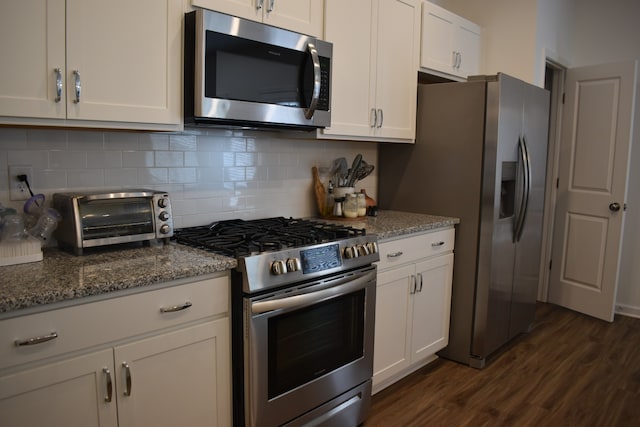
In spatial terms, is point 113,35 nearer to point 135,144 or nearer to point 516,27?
point 135,144

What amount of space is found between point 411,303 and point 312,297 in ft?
3.19

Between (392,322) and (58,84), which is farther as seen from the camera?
(392,322)

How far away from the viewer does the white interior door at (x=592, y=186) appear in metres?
3.83

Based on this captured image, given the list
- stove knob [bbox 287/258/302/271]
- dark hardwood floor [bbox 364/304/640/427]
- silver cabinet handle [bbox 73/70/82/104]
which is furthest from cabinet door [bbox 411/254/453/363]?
silver cabinet handle [bbox 73/70/82/104]

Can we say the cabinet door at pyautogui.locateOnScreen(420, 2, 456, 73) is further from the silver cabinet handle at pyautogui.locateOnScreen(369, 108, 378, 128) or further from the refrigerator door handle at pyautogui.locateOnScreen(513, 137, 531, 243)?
the refrigerator door handle at pyautogui.locateOnScreen(513, 137, 531, 243)

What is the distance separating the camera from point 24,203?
1.82m

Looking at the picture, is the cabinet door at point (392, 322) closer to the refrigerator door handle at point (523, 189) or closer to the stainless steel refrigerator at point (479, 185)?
the stainless steel refrigerator at point (479, 185)

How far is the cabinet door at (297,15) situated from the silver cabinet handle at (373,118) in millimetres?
569

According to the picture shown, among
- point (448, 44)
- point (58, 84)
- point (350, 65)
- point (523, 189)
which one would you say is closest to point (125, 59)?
point (58, 84)

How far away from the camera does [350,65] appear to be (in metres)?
2.61

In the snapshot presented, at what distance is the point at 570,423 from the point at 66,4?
2.89m

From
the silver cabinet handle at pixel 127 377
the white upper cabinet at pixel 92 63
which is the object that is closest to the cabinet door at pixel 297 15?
the white upper cabinet at pixel 92 63

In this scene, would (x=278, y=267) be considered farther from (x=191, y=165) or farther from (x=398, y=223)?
(x=398, y=223)

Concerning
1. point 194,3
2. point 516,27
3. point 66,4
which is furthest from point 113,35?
point 516,27
